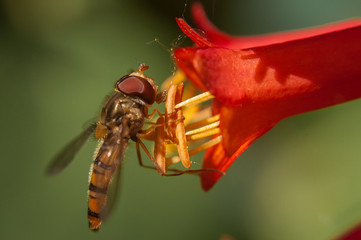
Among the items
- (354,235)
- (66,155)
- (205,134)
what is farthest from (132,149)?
(354,235)

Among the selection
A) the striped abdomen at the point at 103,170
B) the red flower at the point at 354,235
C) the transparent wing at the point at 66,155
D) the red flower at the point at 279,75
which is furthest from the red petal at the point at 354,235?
the transparent wing at the point at 66,155

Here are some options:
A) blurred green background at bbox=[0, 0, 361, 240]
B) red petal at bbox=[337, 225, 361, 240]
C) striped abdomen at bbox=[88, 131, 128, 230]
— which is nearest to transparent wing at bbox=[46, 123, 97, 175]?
striped abdomen at bbox=[88, 131, 128, 230]

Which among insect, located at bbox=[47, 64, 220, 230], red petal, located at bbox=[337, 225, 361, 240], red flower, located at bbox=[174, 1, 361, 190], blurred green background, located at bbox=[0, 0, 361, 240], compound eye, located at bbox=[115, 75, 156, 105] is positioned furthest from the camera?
blurred green background, located at bbox=[0, 0, 361, 240]

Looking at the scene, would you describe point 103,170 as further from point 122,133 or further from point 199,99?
point 199,99

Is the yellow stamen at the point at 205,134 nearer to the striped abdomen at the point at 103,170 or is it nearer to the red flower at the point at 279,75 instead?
the red flower at the point at 279,75

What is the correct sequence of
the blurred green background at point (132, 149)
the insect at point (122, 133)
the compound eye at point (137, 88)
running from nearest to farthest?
the insect at point (122, 133)
the compound eye at point (137, 88)
the blurred green background at point (132, 149)

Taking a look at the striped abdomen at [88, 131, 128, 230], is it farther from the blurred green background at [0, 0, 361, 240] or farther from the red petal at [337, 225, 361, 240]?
the blurred green background at [0, 0, 361, 240]
